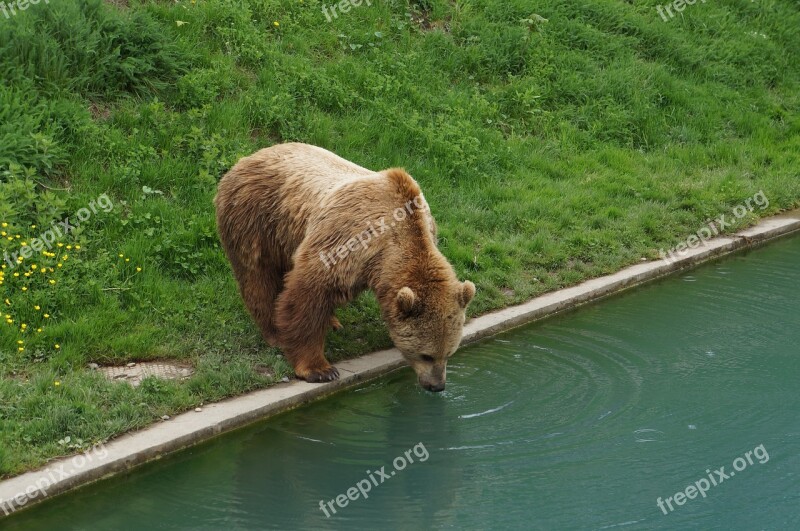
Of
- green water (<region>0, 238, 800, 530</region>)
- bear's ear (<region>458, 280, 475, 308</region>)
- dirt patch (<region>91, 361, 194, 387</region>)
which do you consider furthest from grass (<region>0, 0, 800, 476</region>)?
bear's ear (<region>458, 280, 475, 308</region>)

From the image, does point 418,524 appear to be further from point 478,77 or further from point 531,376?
point 478,77

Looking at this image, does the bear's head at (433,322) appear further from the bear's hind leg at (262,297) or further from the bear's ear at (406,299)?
the bear's hind leg at (262,297)

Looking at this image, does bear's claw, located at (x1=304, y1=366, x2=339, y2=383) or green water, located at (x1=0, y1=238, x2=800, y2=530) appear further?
bear's claw, located at (x1=304, y1=366, x2=339, y2=383)

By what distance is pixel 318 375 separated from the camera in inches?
278

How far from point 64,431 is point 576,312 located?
4.53m

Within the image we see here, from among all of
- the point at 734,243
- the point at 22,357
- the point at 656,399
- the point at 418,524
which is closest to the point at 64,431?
the point at 22,357

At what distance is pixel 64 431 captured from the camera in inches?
237

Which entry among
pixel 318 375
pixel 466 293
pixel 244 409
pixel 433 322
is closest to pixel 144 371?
pixel 244 409

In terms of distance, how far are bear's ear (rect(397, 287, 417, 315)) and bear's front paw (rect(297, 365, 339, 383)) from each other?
869mm

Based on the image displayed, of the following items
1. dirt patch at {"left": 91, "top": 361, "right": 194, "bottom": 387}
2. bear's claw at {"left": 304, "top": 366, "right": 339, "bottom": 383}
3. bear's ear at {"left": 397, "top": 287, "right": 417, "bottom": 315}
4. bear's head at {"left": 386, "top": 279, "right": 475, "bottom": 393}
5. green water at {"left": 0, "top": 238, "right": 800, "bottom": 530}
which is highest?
bear's ear at {"left": 397, "top": 287, "right": 417, "bottom": 315}

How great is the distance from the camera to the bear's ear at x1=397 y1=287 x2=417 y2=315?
6.44 m

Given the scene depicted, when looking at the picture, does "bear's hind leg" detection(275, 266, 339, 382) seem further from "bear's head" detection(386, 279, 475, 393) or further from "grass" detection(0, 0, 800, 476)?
"bear's head" detection(386, 279, 475, 393)

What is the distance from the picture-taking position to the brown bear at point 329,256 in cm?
670

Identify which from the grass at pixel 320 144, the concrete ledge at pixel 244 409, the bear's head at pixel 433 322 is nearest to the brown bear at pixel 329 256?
the bear's head at pixel 433 322
